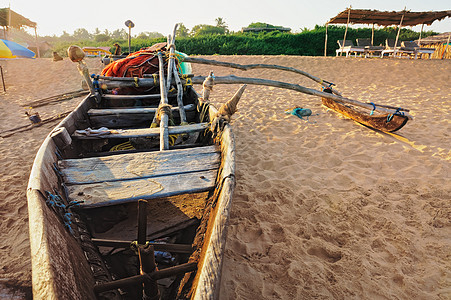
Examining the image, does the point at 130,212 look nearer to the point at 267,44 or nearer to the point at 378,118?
the point at 378,118

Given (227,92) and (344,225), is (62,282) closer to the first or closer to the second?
(344,225)

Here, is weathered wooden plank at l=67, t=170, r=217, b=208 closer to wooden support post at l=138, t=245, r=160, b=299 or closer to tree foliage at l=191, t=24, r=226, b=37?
wooden support post at l=138, t=245, r=160, b=299

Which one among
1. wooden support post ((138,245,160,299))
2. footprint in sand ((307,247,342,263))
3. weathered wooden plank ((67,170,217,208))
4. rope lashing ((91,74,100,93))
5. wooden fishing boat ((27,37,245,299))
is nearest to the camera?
wooden fishing boat ((27,37,245,299))

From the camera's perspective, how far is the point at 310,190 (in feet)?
10.3

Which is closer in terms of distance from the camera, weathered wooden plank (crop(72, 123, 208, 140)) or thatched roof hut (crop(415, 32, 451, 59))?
weathered wooden plank (crop(72, 123, 208, 140))

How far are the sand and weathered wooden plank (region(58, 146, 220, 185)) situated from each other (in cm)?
82

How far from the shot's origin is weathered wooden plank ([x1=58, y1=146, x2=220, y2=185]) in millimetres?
1950

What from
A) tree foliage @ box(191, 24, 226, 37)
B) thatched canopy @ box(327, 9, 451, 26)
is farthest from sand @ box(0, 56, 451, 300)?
tree foliage @ box(191, 24, 226, 37)

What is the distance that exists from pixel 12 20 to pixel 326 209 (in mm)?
26133

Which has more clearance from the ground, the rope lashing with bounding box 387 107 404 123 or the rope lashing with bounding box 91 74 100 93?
the rope lashing with bounding box 91 74 100 93

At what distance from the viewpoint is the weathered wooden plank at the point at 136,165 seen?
195 centimetres

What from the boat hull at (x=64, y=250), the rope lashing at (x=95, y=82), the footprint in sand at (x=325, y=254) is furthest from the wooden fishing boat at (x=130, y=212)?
the footprint in sand at (x=325, y=254)

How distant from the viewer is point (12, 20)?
Answer: 62.7ft

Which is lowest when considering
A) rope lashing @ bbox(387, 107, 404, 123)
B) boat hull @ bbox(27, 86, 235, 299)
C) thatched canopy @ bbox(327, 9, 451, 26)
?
boat hull @ bbox(27, 86, 235, 299)
